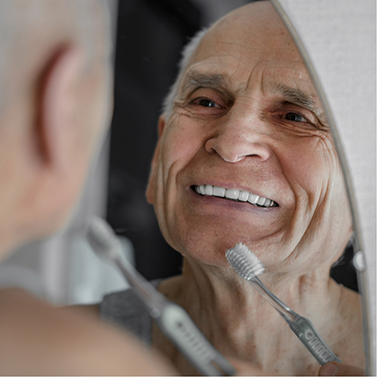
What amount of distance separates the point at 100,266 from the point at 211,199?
126 mm

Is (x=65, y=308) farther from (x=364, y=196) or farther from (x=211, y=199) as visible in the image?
(x=364, y=196)

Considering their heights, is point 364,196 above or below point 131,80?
below

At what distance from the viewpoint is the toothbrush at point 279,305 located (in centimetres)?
44

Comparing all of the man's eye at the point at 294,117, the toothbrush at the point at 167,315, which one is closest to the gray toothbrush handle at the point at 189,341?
the toothbrush at the point at 167,315

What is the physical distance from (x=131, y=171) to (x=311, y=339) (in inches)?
9.7

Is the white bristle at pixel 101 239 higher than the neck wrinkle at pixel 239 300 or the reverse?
higher

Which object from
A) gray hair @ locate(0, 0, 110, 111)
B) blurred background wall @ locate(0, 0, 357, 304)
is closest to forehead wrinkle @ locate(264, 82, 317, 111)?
blurred background wall @ locate(0, 0, 357, 304)

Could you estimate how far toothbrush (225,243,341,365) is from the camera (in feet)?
1.44

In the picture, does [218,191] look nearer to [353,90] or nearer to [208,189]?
[208,189]

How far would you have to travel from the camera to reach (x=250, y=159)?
1.46 feet

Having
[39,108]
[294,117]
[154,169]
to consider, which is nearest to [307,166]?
[294,117]

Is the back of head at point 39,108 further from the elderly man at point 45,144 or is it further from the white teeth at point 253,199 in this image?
the white teeth at point 253,199

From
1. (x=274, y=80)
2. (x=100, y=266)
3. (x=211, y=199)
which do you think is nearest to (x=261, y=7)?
(x=274, y=80)

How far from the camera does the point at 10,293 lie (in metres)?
0.34
